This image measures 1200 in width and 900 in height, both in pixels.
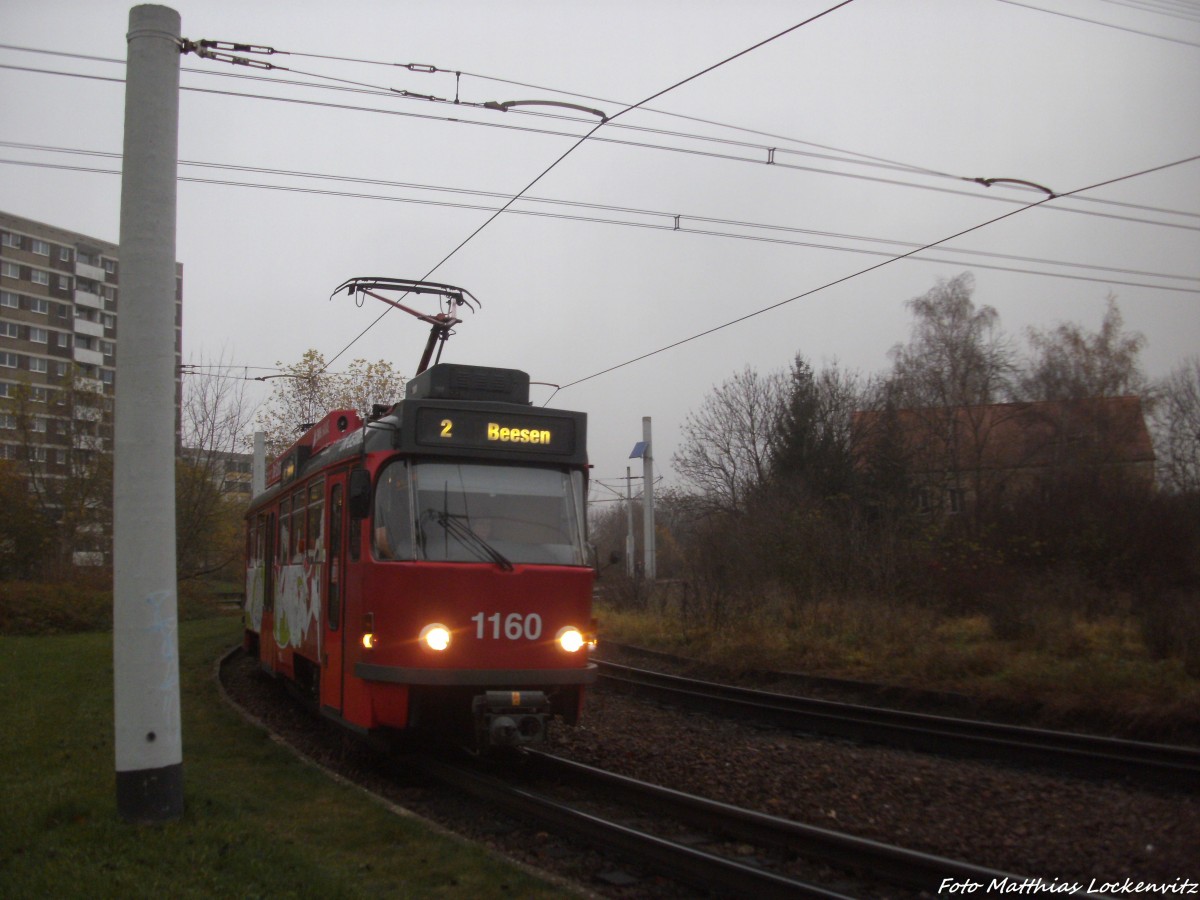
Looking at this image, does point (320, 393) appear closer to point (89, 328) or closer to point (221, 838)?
point (221, 838)

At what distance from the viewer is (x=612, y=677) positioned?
56.5ft

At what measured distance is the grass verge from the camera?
547 centimetres

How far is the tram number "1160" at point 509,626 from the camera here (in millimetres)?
8438

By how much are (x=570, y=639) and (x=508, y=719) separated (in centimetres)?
95

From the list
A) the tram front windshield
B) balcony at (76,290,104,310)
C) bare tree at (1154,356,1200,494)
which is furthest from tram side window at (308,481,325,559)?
balcony at (76,290,104,310)

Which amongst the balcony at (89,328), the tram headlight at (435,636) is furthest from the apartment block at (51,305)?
the tram headlight at (435,636)

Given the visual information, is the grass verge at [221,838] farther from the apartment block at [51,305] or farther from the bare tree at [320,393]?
the apartment block at [51,305]

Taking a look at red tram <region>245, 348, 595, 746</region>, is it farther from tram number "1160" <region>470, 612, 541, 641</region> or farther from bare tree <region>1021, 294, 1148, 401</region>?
bare tree <region>1021, 294, 1148, 401</region>

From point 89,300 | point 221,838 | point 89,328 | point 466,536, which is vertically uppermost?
point 89,300

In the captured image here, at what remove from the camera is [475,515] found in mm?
8750

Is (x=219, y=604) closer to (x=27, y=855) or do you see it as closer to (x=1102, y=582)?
(x=1102, y=582)

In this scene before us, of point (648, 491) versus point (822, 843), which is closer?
point (822, 843)

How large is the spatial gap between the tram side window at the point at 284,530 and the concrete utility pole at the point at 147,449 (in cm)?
584
